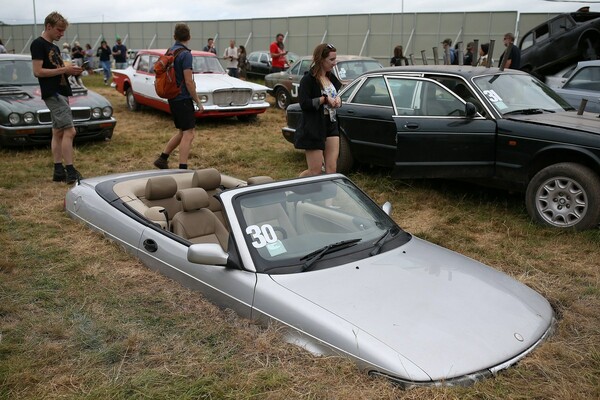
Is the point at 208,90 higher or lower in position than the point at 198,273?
higher

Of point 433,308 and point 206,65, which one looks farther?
point 206,65

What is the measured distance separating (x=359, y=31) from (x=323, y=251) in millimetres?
25411

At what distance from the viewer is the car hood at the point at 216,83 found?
12273 mm

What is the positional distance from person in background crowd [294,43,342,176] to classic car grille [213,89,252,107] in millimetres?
6365

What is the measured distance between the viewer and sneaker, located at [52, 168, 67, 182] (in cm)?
752

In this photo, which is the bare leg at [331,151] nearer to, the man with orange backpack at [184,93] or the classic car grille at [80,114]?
the man with orange backpack at [184,93]

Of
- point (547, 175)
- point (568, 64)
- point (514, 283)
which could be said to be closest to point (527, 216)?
point (547, 175)

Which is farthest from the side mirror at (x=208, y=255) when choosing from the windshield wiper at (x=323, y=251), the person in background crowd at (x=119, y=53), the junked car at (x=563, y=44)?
the person in background crowd at (x=119, y=53)

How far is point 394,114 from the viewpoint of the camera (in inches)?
283

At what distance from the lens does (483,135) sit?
246 inches

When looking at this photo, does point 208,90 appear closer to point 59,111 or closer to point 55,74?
point 59,111

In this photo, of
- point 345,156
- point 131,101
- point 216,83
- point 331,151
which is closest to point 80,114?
point 216,83

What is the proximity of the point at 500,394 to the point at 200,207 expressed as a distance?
245cm

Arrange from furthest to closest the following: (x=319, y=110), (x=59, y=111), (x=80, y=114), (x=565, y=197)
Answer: (x=80, y=114) < (x=59, y=111) < (x=319, y=110) < (x=565, y=197)
